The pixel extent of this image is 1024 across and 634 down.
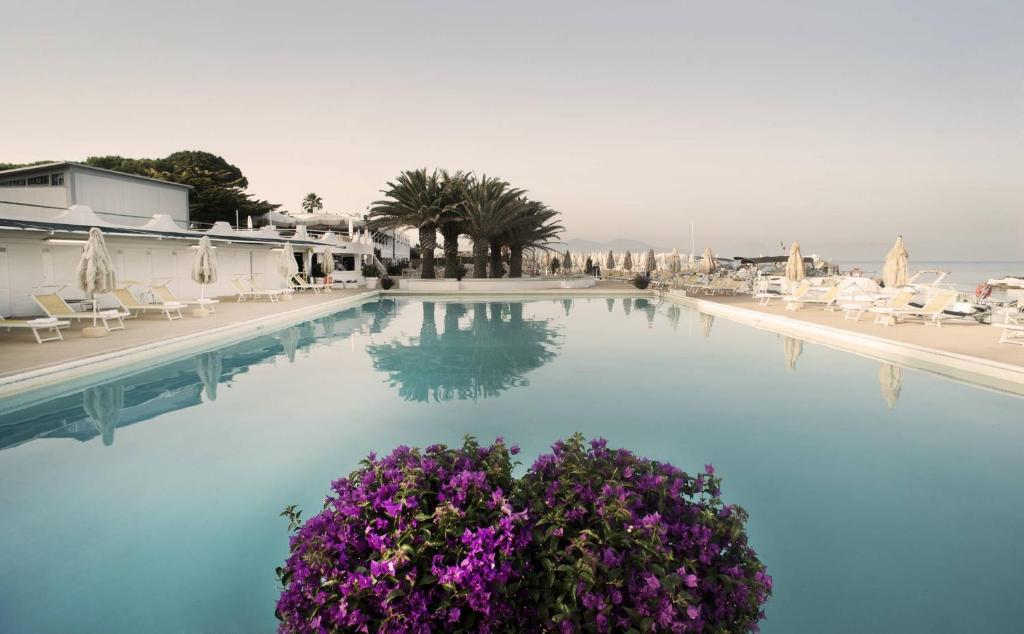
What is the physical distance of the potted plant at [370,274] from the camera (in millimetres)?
27797

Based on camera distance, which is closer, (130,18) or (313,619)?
(313,619)

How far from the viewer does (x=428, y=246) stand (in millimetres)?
26609

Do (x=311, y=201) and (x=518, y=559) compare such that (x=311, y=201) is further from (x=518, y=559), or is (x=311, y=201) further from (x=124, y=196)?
(x=518, y=559)

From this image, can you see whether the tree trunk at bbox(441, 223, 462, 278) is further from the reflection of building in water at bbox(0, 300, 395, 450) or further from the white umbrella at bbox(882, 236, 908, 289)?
the white umbrella at bbox(882, 236, 908, 289)

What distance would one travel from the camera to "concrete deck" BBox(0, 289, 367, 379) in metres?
7.45

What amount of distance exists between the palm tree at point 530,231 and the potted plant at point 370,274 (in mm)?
7251

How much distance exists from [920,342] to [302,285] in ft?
69.7

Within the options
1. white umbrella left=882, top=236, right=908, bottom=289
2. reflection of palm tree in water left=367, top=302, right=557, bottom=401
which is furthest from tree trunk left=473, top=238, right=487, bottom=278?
white umbrella left=882, top=236, right=908, bottom=289

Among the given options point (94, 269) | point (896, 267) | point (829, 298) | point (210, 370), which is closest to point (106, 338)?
point (94, 269)

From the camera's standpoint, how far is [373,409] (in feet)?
20.1

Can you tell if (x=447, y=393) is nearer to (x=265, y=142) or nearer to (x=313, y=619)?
(x=313, y=619)

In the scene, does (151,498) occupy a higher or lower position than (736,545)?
lower

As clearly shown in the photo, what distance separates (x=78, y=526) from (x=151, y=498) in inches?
18.1

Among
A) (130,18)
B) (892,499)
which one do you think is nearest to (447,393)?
(892,499)
